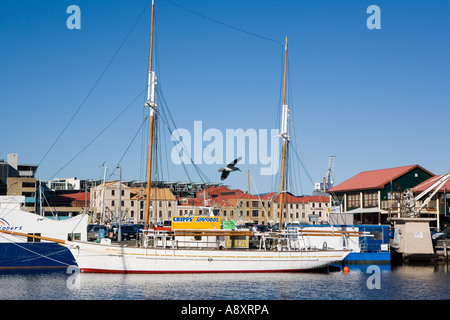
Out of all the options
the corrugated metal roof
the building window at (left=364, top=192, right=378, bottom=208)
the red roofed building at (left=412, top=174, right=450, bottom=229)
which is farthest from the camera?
the corrugated metal roof

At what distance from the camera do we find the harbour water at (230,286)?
1383 inches

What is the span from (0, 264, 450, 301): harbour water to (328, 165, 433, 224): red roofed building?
37.5m

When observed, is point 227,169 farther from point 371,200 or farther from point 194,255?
point 371,200

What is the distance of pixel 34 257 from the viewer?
47094 millimetres

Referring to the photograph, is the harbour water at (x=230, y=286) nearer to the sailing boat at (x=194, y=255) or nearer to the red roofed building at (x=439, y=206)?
the sailing boat at (x=194, y=255)

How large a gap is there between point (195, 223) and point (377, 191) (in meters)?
47.2

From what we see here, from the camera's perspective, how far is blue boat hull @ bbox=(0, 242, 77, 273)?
4603 centimetres

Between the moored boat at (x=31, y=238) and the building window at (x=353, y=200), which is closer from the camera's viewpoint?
the moored boat at (x=31, y=238)

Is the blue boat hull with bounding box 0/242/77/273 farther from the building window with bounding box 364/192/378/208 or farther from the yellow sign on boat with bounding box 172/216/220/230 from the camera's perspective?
the building window with bounding box 364/192/378/208

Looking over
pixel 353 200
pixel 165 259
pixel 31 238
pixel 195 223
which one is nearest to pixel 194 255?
pixel 165 259

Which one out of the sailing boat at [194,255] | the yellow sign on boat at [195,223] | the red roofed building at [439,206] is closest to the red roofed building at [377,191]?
the red roofed building at [439,206]

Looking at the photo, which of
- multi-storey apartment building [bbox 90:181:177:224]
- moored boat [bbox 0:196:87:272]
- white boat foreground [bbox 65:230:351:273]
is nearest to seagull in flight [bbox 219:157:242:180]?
white boat foreground [bbox 65:230:351:273]

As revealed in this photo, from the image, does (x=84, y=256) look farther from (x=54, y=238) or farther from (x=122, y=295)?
(x=122, y=295)
